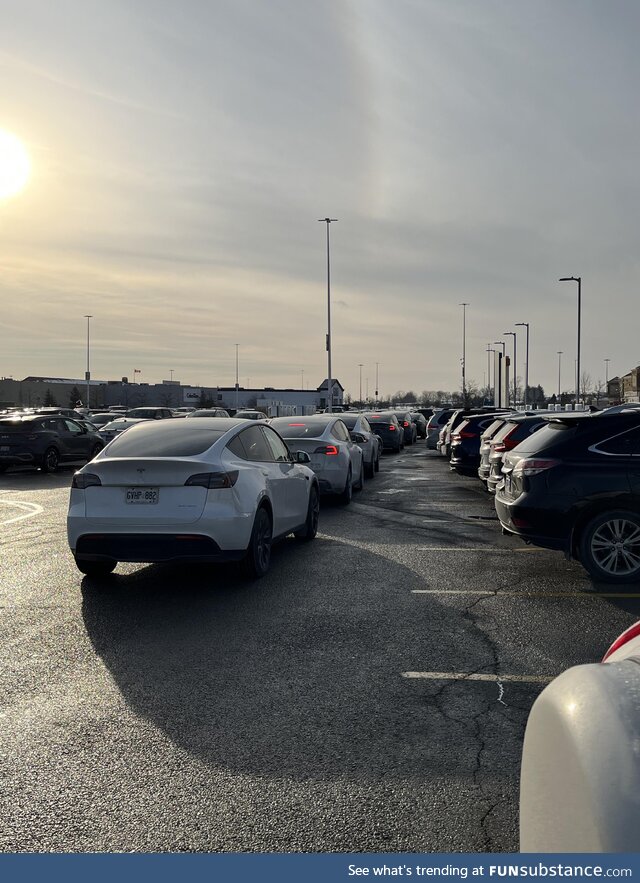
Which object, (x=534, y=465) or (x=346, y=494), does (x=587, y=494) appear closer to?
(x=534, y=465)

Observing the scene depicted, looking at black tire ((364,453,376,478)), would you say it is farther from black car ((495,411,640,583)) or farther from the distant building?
the distant building

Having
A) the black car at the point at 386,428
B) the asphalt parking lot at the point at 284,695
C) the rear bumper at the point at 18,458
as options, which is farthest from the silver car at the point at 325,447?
the black car at the point at 386,428

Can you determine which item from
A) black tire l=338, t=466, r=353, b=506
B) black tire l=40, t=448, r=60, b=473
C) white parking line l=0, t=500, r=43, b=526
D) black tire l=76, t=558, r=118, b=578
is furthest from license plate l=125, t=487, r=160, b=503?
black tire l=40, t=448, r=60, b=473

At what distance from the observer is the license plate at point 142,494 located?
8.13 metres

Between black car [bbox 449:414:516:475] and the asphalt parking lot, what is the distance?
32.5ft

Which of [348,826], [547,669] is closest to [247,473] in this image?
[547,669]

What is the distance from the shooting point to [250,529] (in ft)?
27.8

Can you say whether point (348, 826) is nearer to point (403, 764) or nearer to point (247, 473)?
point (403, 764)

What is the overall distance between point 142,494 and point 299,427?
8015 mm

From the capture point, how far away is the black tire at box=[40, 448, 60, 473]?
25.1 metres

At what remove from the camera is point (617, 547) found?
8648 millimetres

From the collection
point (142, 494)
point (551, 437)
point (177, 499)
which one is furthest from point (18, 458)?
Result: point (551, 437)

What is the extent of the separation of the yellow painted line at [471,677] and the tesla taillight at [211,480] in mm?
3138

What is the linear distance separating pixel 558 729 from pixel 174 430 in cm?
755
